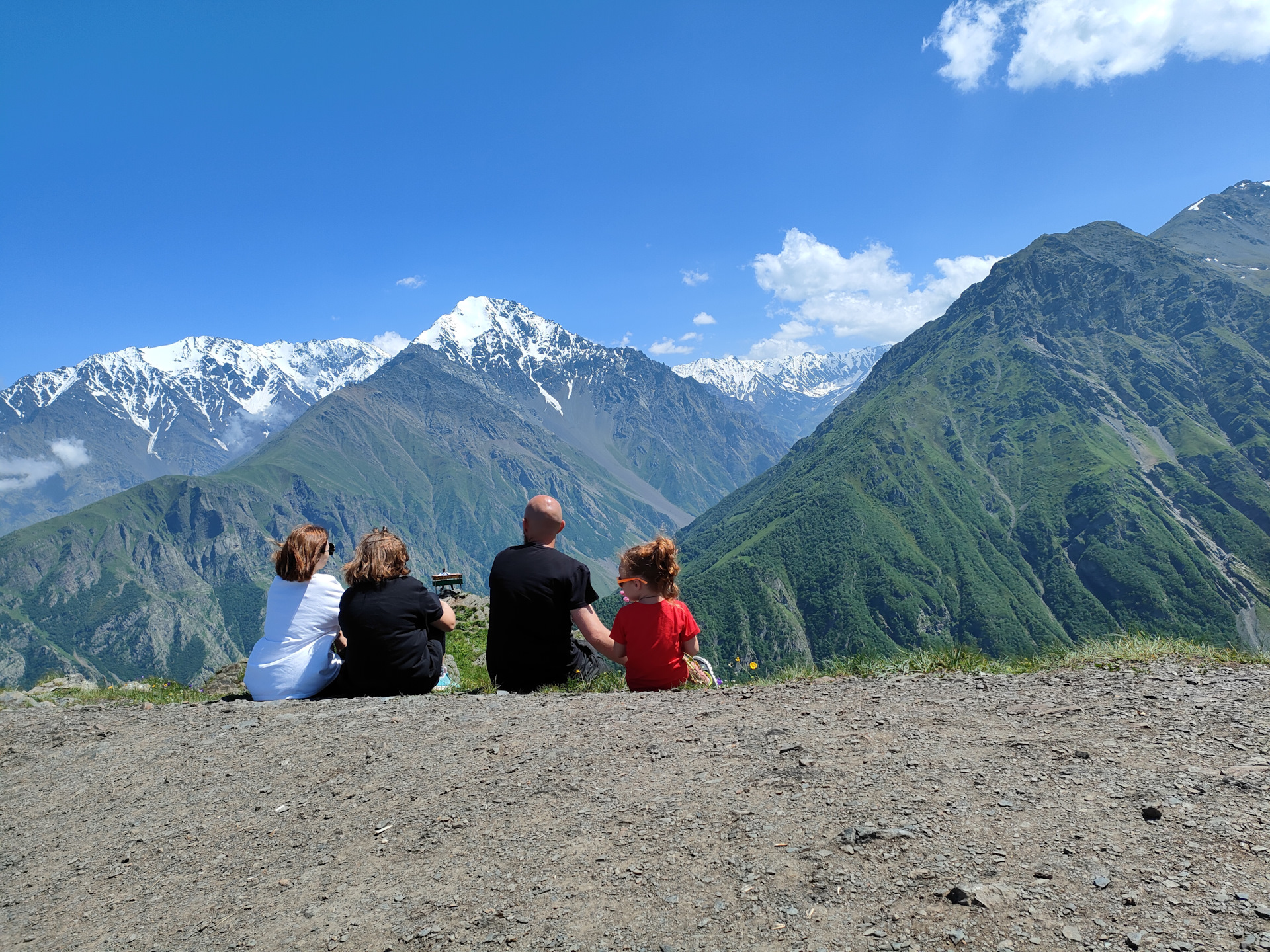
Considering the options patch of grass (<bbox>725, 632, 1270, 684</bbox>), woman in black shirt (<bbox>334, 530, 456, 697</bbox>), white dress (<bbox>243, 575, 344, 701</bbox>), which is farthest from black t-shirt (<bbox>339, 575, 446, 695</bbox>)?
patch of grass (<bbox>725, 632, 1270, 684</bbox>)

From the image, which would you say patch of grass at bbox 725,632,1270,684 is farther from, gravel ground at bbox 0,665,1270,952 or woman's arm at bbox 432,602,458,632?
woman's arm at bbox 432,602,458,632

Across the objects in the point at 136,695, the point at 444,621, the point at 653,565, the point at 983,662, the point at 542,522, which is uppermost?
the point at 542,522

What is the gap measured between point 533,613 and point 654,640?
1731mm

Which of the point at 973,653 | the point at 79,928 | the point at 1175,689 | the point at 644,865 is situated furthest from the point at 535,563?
the point at 1175,689

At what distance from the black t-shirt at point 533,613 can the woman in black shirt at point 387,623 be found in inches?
33.2

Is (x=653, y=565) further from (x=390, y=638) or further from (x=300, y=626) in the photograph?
(x=300, y=626)

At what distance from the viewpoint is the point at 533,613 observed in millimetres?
8992

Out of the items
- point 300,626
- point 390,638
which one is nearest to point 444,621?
point 390,638

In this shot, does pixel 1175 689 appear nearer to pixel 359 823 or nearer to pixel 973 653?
pixel 973 653

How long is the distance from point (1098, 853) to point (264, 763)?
8.13m

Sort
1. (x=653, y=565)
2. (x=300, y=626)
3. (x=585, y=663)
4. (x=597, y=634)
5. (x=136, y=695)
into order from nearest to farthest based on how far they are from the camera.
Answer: (x=653, y=565) < (x=597, y=634) < (x=300, y=626) < (x=585, y=663) < (x=136, y=695)

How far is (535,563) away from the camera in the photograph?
29.1 ft

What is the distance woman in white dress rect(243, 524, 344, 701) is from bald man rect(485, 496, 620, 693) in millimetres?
2410

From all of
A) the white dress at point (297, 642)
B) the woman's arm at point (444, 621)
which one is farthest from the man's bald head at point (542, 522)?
the white dress at point (297, 642)
